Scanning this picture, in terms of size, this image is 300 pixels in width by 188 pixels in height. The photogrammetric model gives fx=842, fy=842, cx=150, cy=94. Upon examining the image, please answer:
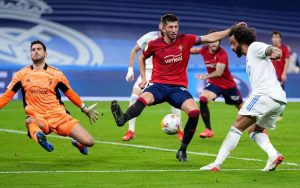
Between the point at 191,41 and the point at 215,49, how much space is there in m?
4.16

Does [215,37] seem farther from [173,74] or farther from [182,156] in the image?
[182,156]

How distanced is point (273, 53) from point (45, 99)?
346 cm

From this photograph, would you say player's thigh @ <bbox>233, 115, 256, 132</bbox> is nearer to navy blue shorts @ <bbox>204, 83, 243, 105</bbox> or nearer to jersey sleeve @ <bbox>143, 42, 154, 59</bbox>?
jersey sleeve @ <bbox>143, 42, 154, 59</bbox>

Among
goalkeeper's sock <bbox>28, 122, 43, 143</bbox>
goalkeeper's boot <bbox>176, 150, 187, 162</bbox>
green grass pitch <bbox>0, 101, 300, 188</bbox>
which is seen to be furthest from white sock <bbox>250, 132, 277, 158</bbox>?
goalkeeper's sock <bbox>28, 122, 43, 143</bbox>

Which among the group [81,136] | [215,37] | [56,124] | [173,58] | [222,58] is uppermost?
[215,37]

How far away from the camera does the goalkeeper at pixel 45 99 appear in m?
11.6

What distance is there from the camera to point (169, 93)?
12.1 m

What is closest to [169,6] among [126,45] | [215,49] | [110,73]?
[126,45]

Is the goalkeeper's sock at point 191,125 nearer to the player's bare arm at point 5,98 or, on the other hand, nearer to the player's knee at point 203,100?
the player's bare arm at point 5,98

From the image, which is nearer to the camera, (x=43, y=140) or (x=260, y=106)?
(x=260, y=106)

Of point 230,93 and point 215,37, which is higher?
point 215,37

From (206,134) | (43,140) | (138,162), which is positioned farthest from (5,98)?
(206,134)

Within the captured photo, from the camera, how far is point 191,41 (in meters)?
12.2

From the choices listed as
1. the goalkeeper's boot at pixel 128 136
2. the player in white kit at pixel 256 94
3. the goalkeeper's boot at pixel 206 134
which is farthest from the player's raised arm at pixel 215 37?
the goalkeeper's boot at pixel 206 134
